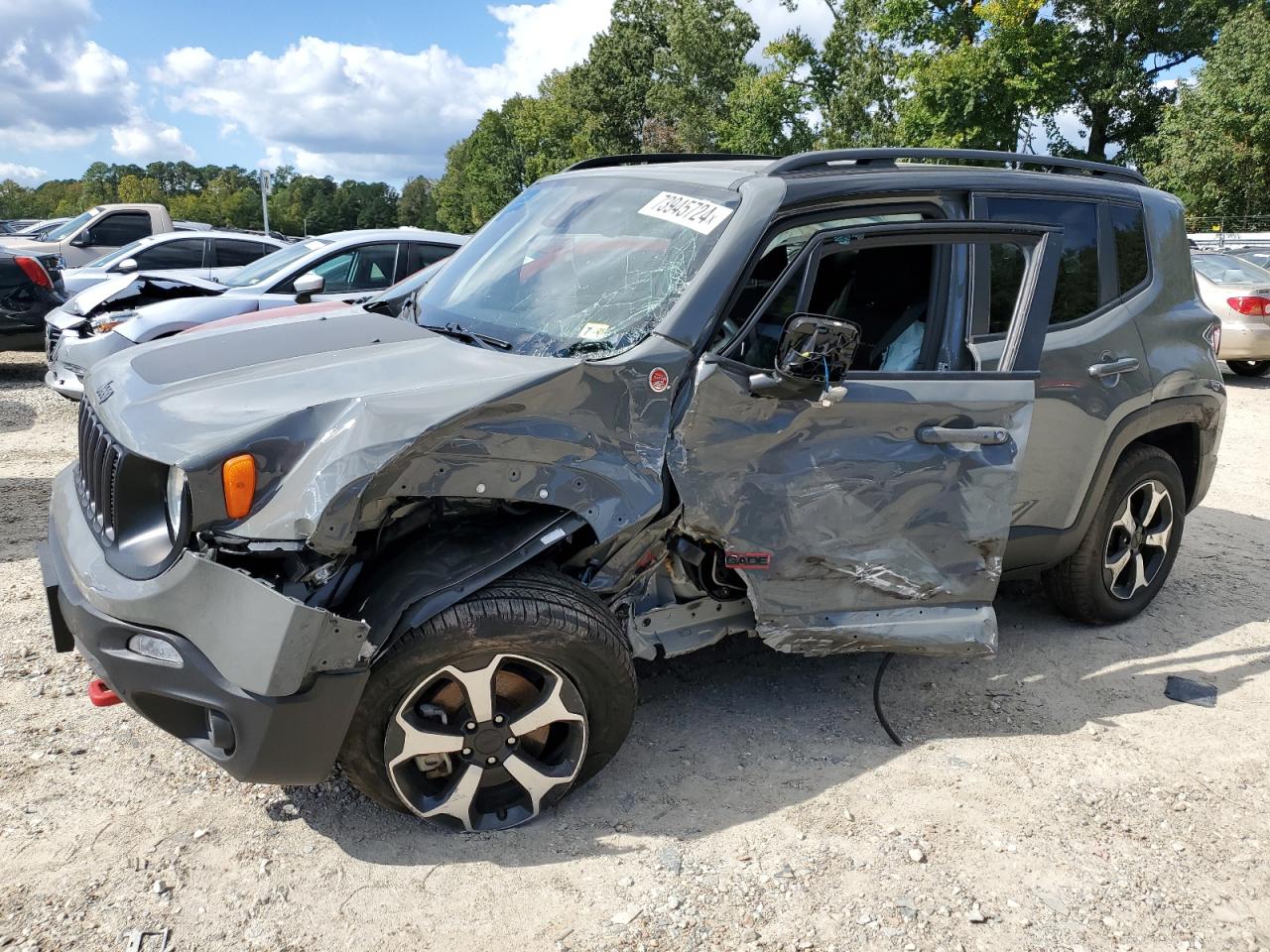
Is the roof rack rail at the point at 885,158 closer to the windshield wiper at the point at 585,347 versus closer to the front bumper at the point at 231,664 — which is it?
the windshield wiper at the point at 585,347

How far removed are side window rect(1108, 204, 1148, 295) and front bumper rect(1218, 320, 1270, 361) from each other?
8967 mm

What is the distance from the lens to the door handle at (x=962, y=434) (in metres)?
3.33

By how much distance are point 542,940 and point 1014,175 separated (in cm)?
329

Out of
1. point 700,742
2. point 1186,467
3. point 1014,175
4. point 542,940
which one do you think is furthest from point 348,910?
point 1186,467

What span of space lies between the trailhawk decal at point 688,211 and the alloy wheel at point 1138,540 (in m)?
2.48

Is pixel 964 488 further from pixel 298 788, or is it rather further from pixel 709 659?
pixel 298 788

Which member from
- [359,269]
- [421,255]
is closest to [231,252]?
[359,269]

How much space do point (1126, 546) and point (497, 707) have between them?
10.6 feet

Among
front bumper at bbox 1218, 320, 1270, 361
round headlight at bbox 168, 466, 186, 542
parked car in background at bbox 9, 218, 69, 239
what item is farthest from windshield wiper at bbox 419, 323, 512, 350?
parked car in background at bbox 9, 218, 69, 239

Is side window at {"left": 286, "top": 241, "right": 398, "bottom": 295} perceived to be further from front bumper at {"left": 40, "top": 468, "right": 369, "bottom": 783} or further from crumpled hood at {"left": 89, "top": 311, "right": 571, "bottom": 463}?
front bumper at {"left": 40, "top": 468, "right": 369, "bottom": 783}

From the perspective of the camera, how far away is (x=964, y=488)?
341 cm

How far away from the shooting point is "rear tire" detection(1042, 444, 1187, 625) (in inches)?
174

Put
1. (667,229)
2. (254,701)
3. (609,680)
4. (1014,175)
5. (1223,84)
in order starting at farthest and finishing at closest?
1. (1223,84)
2. (1014,175)
3. (667,229)
4. (609,680)
5. (254,701)

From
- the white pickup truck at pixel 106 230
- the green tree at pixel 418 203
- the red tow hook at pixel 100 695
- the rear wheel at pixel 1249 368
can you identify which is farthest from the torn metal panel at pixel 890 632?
the green tree at pixel 418 203
